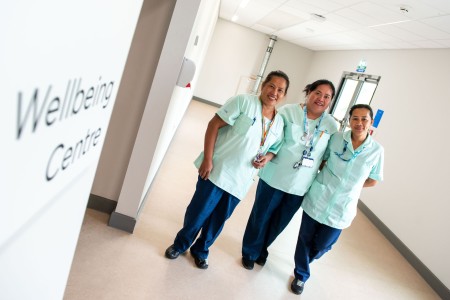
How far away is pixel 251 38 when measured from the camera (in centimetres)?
1030

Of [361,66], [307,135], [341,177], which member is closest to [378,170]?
[341,177]

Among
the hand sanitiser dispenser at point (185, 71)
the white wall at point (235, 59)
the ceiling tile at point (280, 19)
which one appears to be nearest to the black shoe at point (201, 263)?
the hand sanitiser dispenser at point (185, 71)

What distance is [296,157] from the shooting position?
2289 millimetres

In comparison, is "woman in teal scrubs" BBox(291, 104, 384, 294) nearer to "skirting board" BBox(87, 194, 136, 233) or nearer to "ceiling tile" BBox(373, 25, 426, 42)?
"skirting board" BBox(87, 194, 136, 233)

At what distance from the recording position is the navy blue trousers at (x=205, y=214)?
2.17m

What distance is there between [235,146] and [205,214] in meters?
0.48

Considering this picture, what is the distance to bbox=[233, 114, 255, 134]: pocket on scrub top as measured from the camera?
207cm

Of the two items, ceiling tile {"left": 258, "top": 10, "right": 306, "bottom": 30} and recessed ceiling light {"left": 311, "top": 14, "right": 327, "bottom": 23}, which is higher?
ceiling tile {"left": 258, "top": 10, "right": 306, "bottom": 30}

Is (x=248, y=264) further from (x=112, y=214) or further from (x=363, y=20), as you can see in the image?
(x=363, y=20)

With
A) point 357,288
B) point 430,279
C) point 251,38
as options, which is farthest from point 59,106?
point 251,38

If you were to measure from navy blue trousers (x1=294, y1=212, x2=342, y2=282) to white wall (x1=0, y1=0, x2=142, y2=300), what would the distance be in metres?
1.89

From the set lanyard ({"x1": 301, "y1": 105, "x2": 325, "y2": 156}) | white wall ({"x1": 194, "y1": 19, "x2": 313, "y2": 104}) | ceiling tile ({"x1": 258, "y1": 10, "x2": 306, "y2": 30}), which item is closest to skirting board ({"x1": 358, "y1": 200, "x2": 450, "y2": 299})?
lanyard ({"x1": 301, "y1": 105, "x2": 325, "y2": 156})

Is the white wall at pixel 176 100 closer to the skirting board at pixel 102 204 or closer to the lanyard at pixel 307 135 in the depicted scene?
the skirting board at pixel 102 204

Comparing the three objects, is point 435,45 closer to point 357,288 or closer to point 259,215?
point 357,288
